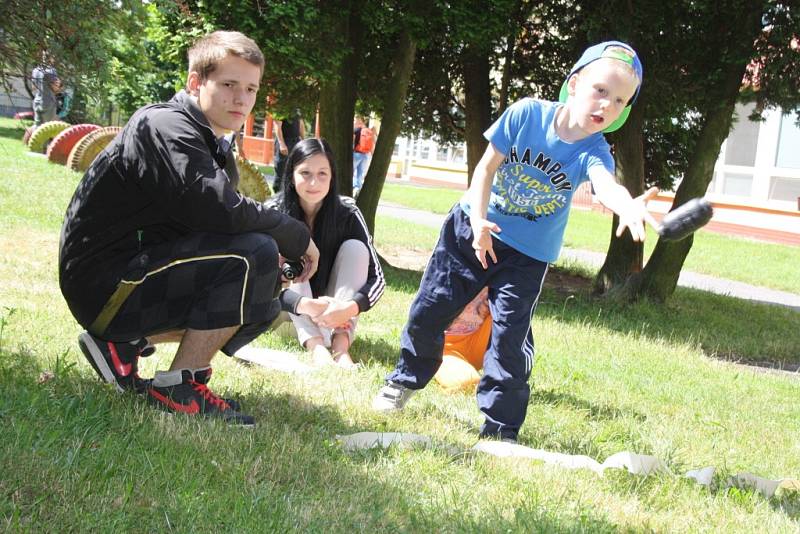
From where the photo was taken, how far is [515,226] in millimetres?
3732

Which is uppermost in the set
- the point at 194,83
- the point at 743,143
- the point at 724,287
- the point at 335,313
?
the point at 743,143

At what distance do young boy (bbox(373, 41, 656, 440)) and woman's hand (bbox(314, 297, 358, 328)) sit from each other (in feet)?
→ 1.82

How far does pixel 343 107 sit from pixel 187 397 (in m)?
6.54

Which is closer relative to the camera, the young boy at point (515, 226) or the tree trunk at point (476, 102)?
the young boy at point (515, 226)

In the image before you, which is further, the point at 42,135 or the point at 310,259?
the point at 42,135

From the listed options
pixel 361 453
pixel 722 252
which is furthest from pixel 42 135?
pixel 361 453

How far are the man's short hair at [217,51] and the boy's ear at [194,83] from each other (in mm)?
15

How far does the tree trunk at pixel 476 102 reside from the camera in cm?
1034

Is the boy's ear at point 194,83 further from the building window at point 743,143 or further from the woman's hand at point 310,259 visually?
the building window at point 743,143

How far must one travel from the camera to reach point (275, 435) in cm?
313

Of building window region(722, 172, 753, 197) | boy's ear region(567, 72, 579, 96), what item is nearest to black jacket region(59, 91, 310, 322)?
boy's ear region(567, 72, 579, 96)

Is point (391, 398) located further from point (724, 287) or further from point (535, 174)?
point (724, 287)

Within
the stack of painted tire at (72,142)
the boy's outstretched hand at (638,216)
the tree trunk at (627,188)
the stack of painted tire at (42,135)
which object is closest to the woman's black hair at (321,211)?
the boy's outstretched hand at (638,216)

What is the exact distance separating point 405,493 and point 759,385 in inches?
151
